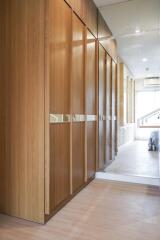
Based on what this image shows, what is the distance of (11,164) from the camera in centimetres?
240

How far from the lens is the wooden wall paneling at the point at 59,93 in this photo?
232 cm

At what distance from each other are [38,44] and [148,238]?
226cm

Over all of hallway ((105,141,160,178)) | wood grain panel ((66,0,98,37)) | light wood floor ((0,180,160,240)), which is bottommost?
light wood floor ((0,180,160,240))

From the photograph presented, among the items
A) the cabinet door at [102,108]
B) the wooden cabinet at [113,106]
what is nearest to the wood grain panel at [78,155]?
the cabinet door at [102,108]

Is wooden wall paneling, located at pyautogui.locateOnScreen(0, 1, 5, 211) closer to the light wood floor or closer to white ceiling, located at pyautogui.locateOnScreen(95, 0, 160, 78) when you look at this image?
the light wood floor

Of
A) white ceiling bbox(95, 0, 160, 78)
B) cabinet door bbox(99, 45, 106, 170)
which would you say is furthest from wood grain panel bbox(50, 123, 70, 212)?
white ceiling bbox(95, 0, 160, 78)

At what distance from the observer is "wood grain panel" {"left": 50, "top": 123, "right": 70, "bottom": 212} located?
234 cm

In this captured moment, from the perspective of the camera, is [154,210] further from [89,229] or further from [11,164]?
[11,164]

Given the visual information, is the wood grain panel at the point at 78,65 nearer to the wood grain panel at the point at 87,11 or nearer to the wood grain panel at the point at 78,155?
the wood grain panel at the point at 87,11

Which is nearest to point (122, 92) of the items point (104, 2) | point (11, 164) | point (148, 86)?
point (148, 86)

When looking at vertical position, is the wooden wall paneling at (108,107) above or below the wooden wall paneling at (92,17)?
below

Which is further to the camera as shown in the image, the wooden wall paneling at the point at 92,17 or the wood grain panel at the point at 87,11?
the wooden wall paneling at the point at 92,17

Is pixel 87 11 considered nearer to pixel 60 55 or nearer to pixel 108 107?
pixel 60 55

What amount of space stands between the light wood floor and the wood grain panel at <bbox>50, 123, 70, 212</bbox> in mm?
199
